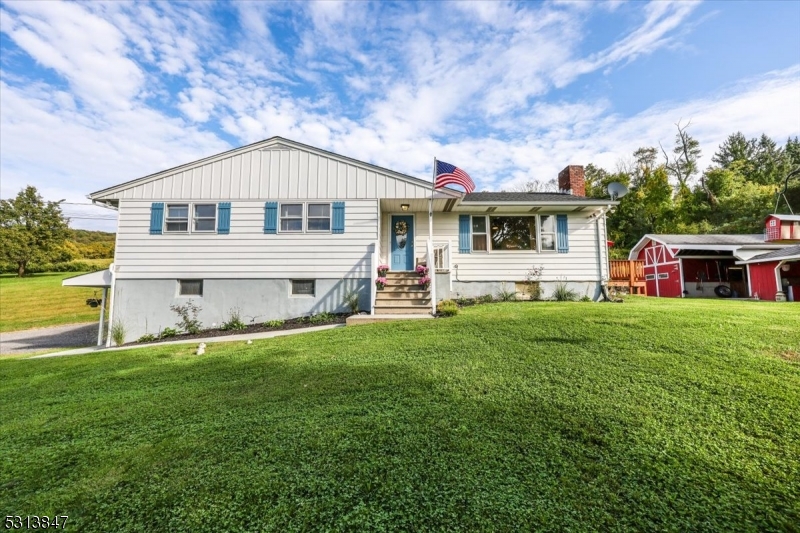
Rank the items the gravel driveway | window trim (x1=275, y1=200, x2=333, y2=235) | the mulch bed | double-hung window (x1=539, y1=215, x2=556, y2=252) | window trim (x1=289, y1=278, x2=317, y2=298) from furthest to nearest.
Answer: double-hung window (x1=539, y1=215, x2=556, y2=252) < the gravel driveway < window trim (x1=275, y1=200, x2=333, y2=235) < window trim (x1=289, y1=278, x2=317, y2=298) < the mulch bed

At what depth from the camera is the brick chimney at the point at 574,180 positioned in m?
12.2

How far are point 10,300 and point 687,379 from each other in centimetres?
2884

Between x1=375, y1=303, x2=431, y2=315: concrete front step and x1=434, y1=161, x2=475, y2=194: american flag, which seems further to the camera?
x1=434, y1=161, x2=475, y2=194: american flag

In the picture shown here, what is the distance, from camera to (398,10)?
28.0 feet

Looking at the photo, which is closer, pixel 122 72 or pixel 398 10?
pixel 398 10

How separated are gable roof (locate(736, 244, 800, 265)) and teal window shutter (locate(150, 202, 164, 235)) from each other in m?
22.4

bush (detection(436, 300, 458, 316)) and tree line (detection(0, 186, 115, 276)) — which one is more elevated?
tree line (detection(0, 186, 115, 276))

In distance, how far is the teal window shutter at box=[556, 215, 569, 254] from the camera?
10.8 meters

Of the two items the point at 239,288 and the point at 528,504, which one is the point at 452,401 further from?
the point at 239,288

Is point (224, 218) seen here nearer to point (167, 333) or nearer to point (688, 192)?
point (167, 333)

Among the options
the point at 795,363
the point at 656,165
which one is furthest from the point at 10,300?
the point at 656,165

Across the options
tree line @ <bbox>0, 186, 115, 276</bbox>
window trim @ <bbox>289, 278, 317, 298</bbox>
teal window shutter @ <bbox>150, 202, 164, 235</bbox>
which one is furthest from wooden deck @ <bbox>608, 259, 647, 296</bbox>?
tree line @ <bbox>0, 186, 115, 276</bbox>

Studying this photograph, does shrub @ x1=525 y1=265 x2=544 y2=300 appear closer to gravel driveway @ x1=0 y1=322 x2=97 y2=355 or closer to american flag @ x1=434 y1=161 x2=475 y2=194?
american flag @ x1=434 y1=161 x2=475 y2=194

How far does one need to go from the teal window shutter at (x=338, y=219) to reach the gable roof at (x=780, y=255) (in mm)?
17167
